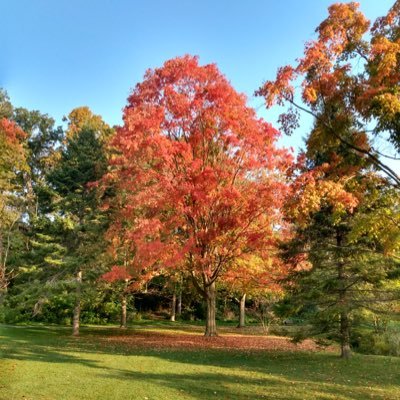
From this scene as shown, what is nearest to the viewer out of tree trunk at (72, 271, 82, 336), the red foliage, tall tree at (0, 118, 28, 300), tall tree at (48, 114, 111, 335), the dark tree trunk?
the dark tree trunk

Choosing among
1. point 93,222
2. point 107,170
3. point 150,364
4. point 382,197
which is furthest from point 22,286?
point 382,197

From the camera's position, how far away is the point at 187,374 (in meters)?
9.95

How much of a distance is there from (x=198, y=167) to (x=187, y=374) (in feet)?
24.4

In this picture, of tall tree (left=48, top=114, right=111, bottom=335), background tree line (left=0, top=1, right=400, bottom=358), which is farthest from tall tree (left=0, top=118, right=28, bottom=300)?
tall tree (left=48, top=114, right=111, bottom=335)

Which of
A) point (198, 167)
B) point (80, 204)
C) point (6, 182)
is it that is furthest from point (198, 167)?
point (6, 182)

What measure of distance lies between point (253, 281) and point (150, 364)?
8.59 meters

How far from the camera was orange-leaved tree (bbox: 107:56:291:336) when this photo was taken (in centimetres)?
1485

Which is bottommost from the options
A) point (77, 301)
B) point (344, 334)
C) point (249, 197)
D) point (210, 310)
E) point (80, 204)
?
point (344, 334)

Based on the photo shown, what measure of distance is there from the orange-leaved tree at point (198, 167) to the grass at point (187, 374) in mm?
3735

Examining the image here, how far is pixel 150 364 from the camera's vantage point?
37.2ft

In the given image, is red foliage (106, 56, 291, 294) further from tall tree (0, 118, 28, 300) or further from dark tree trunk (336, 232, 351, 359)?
tall tree (0, 118, 28, 300)

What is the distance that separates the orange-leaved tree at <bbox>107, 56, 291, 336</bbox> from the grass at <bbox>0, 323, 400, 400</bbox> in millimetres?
3735

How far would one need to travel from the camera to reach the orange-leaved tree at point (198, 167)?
14852mm

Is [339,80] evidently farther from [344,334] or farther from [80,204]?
[80,204]
